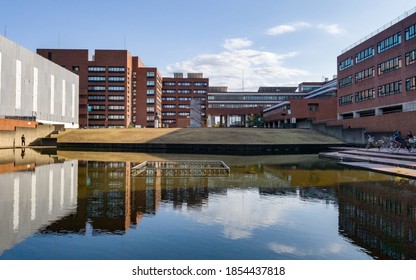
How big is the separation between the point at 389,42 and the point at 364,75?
30.2 ft

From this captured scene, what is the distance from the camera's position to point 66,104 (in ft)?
312

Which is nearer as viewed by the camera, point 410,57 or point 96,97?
point 410,57

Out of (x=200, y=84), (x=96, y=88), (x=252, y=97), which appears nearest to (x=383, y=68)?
(x=252, y=97)

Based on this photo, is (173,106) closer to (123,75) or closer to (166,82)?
(166,82)

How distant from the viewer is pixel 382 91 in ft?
193

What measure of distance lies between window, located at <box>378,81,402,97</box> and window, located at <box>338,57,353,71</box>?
1365cm

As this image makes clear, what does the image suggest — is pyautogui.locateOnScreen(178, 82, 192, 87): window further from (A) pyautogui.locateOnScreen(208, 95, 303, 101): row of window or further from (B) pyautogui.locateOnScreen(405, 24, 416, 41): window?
(B) pyautogui.locateOnScreen(405, 24, 416, 41): window

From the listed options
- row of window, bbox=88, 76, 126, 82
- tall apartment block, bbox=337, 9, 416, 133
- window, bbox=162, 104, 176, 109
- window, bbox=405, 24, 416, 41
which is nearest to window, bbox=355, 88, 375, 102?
tall apartment block, bbox=337, 9, 416, 133

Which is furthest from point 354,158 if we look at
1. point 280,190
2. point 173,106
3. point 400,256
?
point 173,106

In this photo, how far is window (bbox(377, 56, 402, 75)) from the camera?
5401cm

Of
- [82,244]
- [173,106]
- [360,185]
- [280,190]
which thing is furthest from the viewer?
[173,106]

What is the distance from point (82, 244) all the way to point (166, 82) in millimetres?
159855

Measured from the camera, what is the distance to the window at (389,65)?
5401 cm

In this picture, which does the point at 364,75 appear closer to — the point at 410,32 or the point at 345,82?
the point at 345,82
